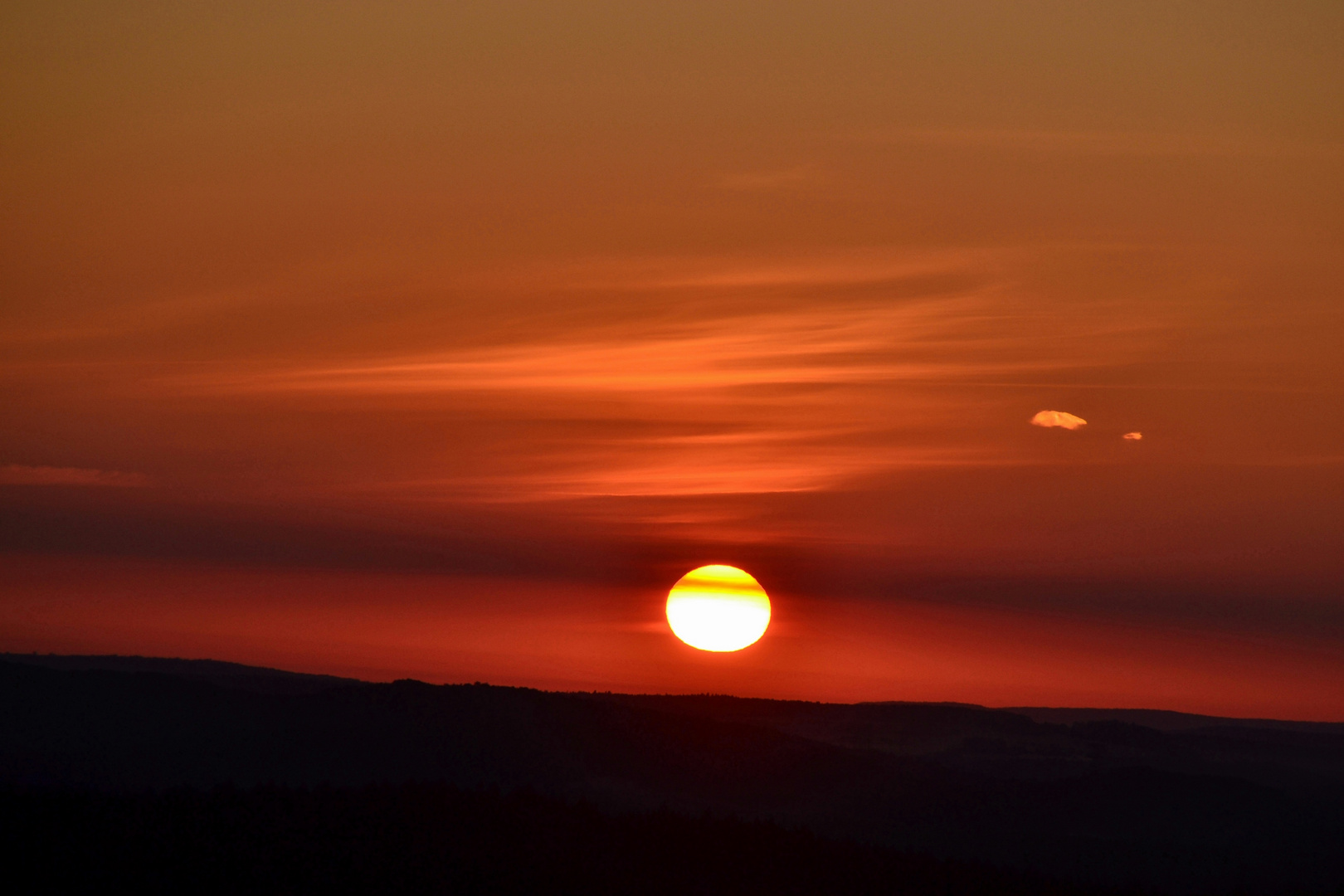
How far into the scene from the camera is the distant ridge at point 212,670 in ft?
210

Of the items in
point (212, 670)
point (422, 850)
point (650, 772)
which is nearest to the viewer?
point (422, 850)

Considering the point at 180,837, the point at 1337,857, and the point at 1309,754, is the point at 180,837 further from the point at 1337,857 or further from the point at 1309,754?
the point at 1309,754

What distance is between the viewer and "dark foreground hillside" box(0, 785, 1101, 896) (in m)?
21.5

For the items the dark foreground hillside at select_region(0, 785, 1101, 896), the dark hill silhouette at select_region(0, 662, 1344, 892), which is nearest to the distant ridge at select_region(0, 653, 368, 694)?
the dark hill silhouette at select_region(0, 662, 1344, 892)

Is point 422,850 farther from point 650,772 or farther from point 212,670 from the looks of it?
point 212,670

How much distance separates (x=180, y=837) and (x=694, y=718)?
107 ft

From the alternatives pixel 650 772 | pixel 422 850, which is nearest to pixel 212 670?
pixel 650 772

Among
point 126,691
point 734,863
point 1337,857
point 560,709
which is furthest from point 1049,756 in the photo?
point 734,863

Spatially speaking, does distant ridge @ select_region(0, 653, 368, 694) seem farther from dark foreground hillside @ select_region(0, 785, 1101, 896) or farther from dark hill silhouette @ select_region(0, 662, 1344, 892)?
dark foreground hillside @ select_region(0, 785, 1101, 896)

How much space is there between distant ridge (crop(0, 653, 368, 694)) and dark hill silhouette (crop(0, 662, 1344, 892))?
11.3 m

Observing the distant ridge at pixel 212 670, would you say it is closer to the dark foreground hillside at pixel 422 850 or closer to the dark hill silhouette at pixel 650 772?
the dark hill silhouette at pixel 650 772

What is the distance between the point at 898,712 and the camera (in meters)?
86.2

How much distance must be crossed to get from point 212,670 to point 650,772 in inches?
1484

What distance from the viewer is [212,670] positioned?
75.6 m
